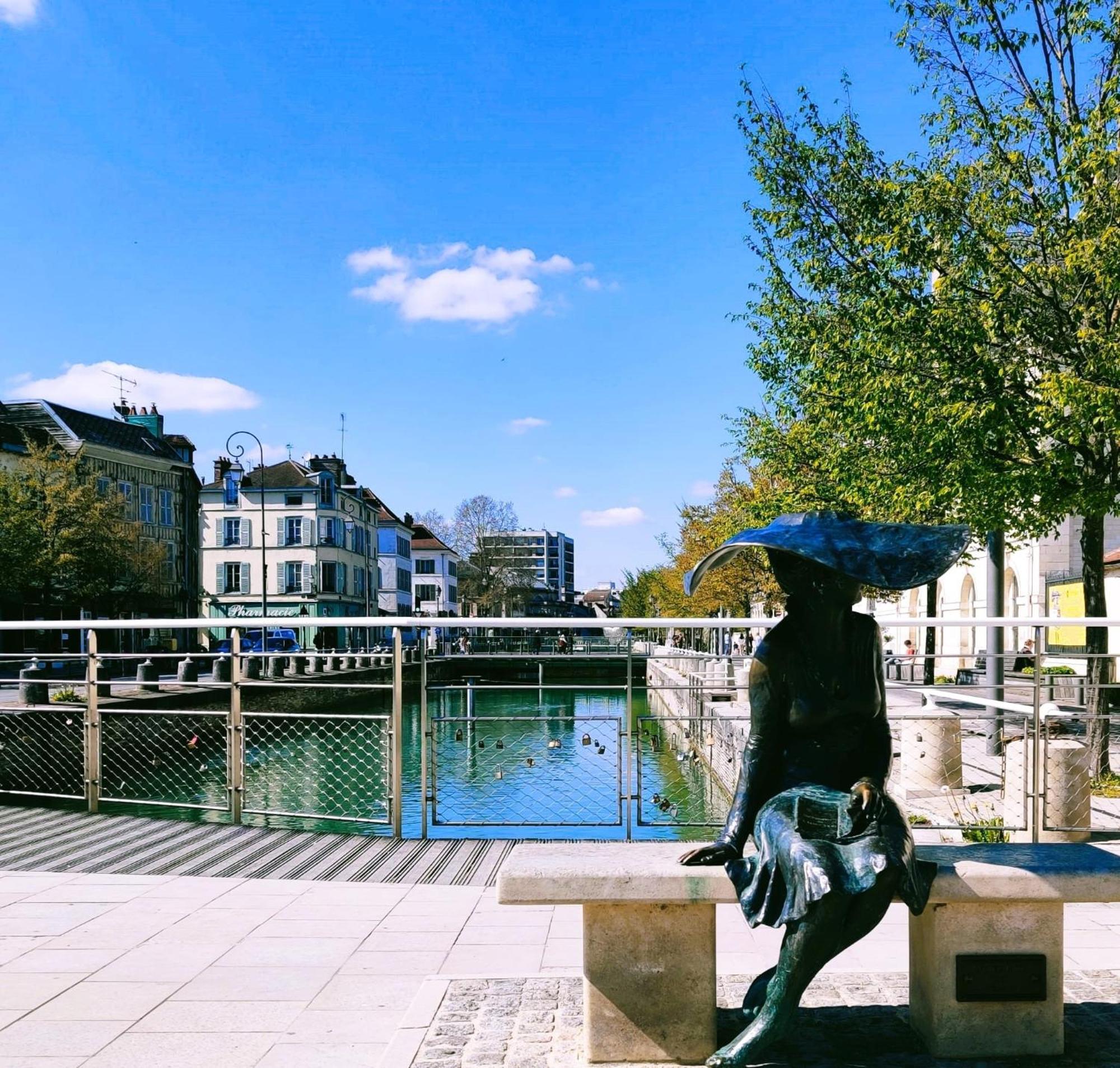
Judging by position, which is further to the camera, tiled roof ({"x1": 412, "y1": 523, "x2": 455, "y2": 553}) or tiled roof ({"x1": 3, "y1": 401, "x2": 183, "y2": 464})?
tiled roof ({"x1": 412, "y1": 523, "x2": 455, "y2": 553})

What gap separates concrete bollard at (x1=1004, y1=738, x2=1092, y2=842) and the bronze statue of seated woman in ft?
13.7

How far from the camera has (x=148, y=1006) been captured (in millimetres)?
4621

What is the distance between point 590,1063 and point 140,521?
53911mm

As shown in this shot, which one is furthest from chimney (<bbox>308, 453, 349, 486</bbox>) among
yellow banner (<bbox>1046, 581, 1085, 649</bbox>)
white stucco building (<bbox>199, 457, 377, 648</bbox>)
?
yellow banner (<bbox>1046, 581, 1085, 649</bbox>)

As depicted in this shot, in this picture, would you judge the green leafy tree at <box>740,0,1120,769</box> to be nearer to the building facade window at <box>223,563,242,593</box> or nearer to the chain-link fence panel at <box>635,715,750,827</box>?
the chain-link fence panel at <box>635,715,750,827</box>

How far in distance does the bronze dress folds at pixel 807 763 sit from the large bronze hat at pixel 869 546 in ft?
1.17

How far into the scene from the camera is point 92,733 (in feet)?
29.3

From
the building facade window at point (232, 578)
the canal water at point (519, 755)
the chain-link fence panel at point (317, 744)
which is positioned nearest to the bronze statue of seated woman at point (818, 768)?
the canal water at point (519, 755)

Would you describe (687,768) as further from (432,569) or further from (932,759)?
(432,569)

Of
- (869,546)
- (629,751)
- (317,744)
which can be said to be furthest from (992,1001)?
(317,744)

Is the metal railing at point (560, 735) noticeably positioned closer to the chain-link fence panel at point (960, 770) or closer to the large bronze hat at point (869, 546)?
the chain-link fence panel at point (960, 770)

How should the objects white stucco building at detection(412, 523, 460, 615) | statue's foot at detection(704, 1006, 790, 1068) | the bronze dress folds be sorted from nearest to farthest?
statue's foot at detection(704, 1006, 790, 1068) → the bronze dress folds → white stucco building at detection(412, 523, 460, 615)

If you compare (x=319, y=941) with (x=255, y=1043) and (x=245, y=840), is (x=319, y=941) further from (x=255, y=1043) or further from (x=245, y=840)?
(x=245, y=840)

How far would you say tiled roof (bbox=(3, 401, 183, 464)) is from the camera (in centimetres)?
4947
